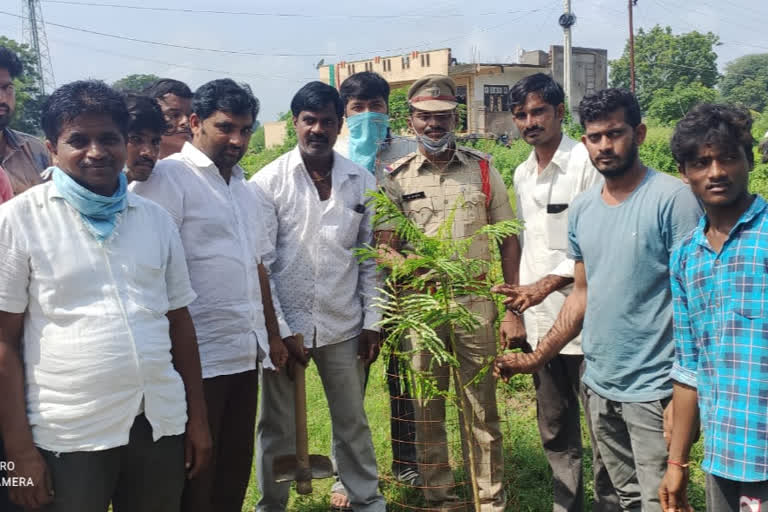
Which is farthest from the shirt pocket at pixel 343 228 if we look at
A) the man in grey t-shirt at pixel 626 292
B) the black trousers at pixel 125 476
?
the black trousers at pixel 125 476

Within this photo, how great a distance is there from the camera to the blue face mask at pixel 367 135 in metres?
4.65

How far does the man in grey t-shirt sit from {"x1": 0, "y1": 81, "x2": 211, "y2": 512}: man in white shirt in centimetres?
158

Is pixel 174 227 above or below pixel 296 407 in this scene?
above

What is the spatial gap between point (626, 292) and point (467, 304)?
1.07 metres

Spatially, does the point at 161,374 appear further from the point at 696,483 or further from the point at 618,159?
the point at 696,483

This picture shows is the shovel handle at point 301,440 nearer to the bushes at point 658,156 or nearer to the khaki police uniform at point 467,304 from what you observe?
the khaki police uniform at point 467,304

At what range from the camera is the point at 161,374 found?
2.47m

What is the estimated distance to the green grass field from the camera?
13.9ft

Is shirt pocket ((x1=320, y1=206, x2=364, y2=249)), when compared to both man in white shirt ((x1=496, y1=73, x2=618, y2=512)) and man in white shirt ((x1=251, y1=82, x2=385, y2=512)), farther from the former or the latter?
man in white shirt ((x1=496, y1=73, x2=618, y2=512))

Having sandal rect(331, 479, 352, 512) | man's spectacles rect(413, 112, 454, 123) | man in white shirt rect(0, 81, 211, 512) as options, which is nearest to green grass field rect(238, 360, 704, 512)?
sandal rect(331, 479, 352, 512)

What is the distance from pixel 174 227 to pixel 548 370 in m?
2.10

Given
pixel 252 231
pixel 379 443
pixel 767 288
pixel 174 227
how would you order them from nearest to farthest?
1. pixel 767 288
2. pixel 174 227
3. pixel 252 231
4. pixel 379 443

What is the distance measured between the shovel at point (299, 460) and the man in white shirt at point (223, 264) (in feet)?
0.88

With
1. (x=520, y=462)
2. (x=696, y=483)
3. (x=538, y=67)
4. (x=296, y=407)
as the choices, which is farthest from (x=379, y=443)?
(x=538, y=67)
